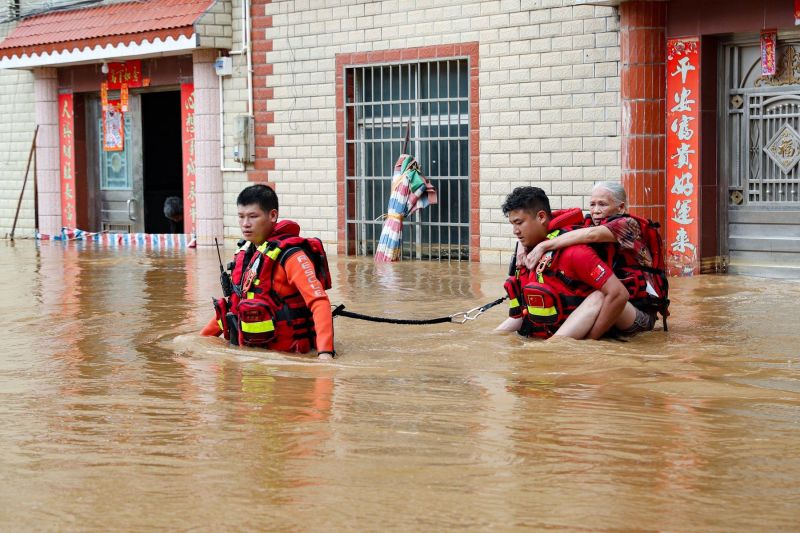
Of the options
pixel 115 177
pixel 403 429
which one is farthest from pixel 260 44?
pixel 403 429

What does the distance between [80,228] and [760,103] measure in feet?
41.5

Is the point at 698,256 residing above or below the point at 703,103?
below

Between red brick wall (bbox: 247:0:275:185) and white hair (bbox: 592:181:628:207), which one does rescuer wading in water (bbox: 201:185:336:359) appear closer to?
white hair (bbox: 592:181:628:207)

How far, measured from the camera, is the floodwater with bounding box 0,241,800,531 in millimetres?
4418

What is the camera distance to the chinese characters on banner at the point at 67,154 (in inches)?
853

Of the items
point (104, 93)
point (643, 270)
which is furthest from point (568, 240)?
point (104, 93)

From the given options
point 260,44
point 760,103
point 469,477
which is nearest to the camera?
point 469,477

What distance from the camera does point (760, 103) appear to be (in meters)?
13.3

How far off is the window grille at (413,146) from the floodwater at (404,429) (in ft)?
21.5

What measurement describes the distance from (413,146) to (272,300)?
9.19 m

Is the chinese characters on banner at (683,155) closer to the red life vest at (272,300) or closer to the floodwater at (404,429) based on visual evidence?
the floodwater at (404,429)

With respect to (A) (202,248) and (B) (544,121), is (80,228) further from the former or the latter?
(B) (544,121)

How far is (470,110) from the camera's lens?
51.7 ft

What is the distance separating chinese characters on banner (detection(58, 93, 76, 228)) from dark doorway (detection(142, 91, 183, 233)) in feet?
4.12
